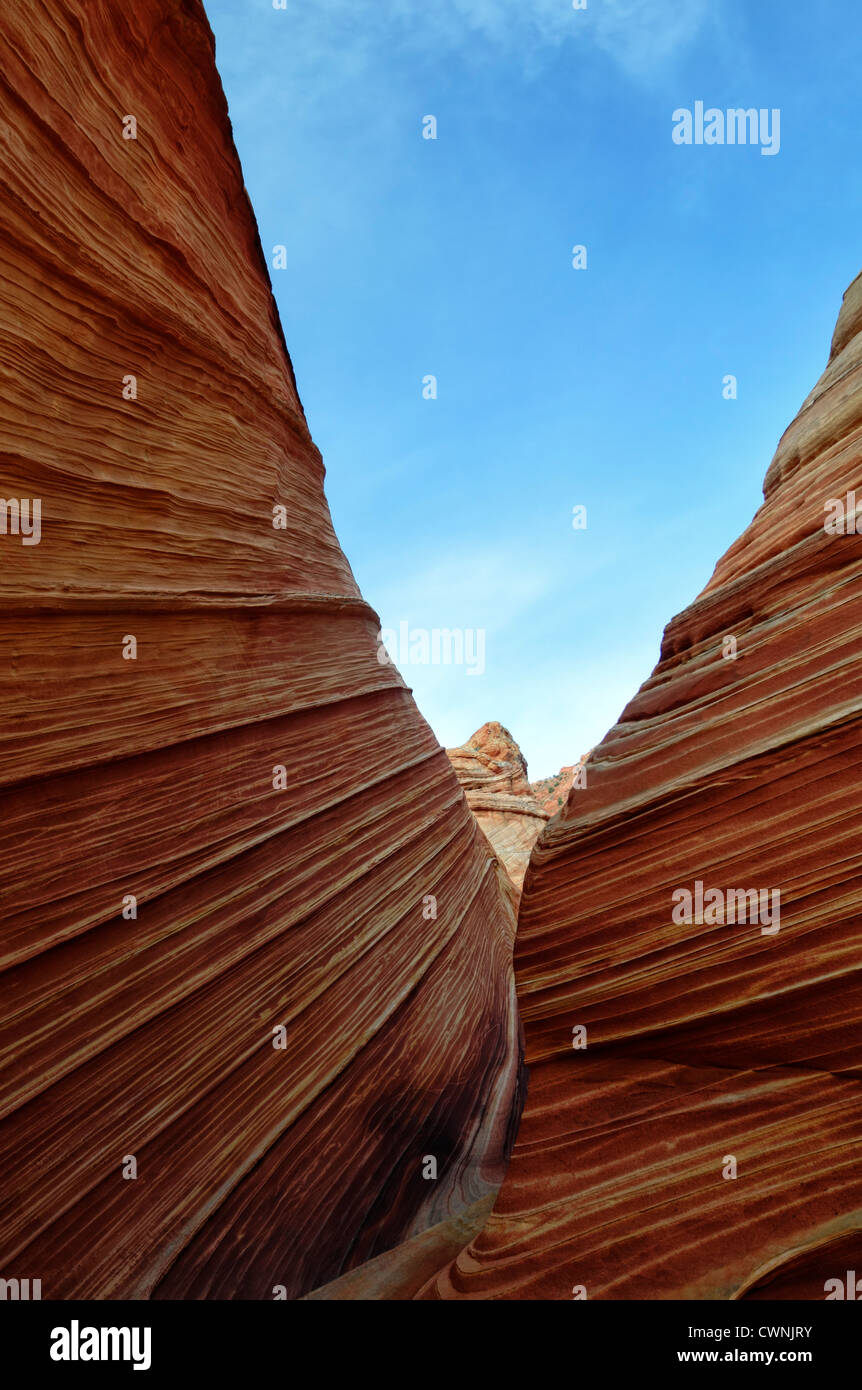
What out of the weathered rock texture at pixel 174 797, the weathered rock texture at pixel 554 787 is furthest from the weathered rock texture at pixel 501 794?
the weathered rock texture at pixel 174 797

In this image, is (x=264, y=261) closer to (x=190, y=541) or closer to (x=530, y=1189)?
(x=190, y=541)

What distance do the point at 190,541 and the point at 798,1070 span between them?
125 inches

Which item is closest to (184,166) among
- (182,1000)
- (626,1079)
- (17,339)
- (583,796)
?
(17,339)

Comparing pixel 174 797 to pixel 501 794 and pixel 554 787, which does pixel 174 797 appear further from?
pixel 554 787

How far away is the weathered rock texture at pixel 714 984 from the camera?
6.53ft

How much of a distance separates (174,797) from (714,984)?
217 centimetres

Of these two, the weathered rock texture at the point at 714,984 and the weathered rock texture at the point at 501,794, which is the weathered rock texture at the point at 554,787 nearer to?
the weathered rock texture at the point at 501,794

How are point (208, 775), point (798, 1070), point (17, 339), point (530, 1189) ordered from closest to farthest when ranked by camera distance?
point (798, 1070), point (530, 1189), point (17, 339), point (208, 775)

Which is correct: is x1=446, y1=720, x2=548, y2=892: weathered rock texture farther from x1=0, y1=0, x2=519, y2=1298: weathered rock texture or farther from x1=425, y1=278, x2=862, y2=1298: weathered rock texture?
x1=425, y1=278, x2=862, y2=1298: weathered rock texture

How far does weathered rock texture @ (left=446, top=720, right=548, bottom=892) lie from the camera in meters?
11.8

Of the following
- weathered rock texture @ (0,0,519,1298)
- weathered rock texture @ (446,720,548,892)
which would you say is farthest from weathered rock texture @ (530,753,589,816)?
weathered rock texture @ (0,0,519,1298)

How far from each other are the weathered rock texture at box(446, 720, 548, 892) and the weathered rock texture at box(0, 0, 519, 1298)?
631 cm

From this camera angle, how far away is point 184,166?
383 cm
